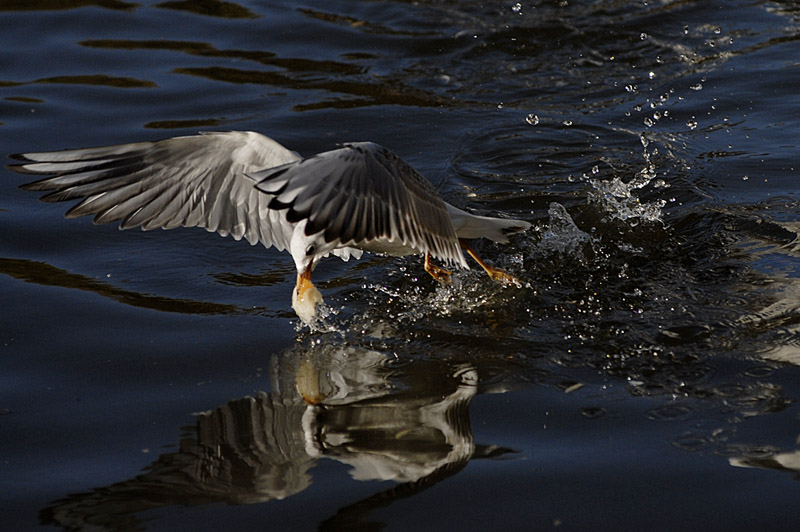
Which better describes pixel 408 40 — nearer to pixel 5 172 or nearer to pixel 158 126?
pixel 158 126

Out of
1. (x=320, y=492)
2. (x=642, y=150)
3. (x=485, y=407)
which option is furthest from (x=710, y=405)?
(x=642, y=150)

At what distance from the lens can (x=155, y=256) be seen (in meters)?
6.07

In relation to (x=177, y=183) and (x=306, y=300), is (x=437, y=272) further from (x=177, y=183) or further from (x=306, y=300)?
(x=177, y=183)

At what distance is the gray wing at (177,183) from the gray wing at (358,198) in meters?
0.75

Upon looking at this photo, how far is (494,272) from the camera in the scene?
556 centimetres

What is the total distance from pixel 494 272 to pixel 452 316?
0.56 meters

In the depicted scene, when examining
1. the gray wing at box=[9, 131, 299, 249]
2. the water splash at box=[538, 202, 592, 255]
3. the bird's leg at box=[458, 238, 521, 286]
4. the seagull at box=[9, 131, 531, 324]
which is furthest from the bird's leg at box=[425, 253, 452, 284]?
the gray wing at box=[9, 131, 299, 249]

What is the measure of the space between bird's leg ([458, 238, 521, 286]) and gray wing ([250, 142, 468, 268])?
78 cm

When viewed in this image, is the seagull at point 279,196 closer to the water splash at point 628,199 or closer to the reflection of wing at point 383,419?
the reflection of wing at point 383,419

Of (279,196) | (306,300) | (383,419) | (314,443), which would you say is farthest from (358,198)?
(314,443)

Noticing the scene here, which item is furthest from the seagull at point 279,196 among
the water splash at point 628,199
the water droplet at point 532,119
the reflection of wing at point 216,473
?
the water droplet at point 532,119

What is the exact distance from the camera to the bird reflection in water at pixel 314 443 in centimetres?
357

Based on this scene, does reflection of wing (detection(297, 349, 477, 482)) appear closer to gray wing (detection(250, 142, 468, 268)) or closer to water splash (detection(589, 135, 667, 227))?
gray wing (detection(250, 142, 468, 268))

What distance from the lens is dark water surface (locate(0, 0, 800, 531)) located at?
141 inches
